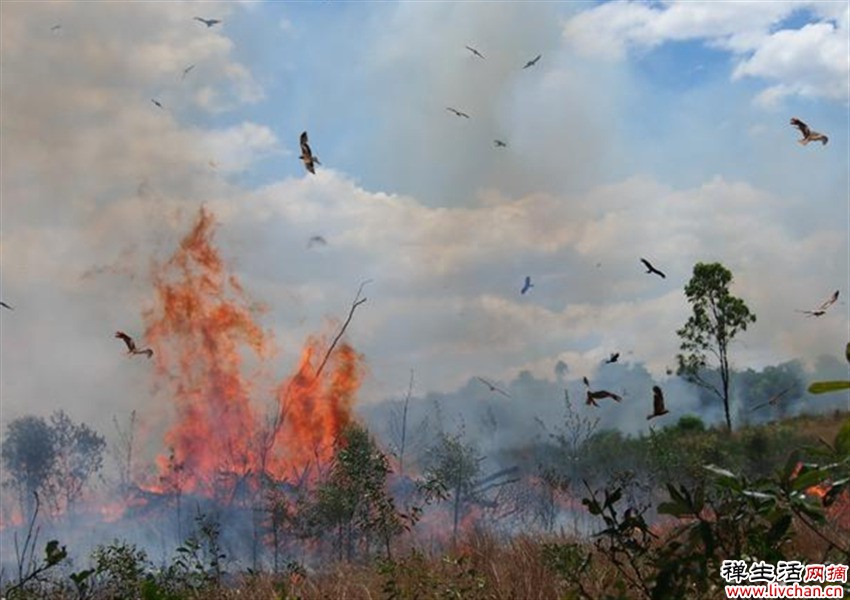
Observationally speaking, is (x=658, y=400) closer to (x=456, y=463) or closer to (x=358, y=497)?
(x=358, y=497)

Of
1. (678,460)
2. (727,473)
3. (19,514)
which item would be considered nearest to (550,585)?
(727,473)

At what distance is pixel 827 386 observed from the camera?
2814 mm

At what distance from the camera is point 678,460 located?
1018 inches

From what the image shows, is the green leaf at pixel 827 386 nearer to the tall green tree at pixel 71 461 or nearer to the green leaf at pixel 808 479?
the green leaf at pixel 808 479

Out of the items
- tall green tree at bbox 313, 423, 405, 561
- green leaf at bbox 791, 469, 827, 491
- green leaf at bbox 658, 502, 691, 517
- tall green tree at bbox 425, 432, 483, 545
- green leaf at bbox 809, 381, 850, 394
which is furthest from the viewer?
tall green tree at bbox 425, 432, 483, 545

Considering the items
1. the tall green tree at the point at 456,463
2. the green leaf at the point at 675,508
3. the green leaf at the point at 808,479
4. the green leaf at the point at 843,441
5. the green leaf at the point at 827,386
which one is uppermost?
the tall green tree at the point at 456,463

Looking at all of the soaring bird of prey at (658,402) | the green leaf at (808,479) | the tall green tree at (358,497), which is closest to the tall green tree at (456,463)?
the tall green tree at (358,497)

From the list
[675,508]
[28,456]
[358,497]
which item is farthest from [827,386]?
[28,456]

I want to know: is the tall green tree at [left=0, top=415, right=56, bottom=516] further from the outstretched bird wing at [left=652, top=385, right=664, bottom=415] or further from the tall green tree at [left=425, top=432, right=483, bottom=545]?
the outstretched bird wing at [left=652, top=385, right=664, bottom=415]

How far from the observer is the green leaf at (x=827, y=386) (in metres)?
2.69

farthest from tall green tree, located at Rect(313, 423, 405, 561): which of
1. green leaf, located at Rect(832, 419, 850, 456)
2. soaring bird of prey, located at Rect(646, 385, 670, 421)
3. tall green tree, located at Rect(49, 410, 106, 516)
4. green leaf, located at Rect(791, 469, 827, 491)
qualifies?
tall green tree, located at Rect(49, 410, 106, 516)

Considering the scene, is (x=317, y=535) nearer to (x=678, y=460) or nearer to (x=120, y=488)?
Answer: (x=678, y=460)

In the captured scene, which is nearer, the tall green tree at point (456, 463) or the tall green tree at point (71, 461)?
the tall green tree at point (456, 463)

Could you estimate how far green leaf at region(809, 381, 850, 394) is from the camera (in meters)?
2.69
